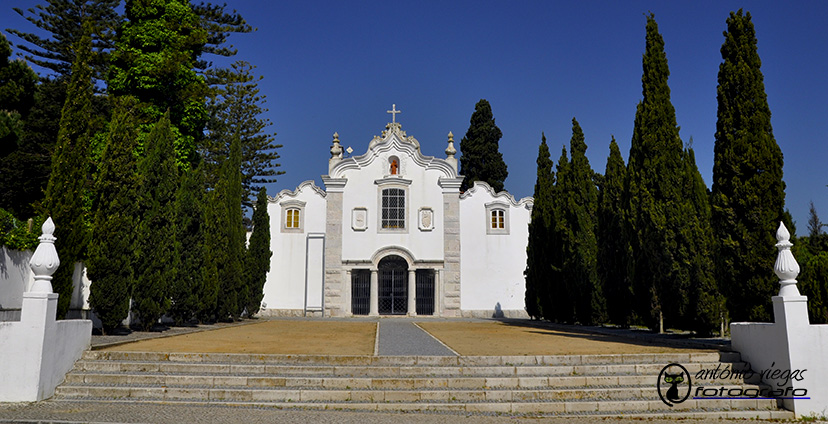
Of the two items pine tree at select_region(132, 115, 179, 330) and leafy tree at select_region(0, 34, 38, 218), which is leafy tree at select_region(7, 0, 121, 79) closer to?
leafy tree at select_region(0, 34, 38, 218)

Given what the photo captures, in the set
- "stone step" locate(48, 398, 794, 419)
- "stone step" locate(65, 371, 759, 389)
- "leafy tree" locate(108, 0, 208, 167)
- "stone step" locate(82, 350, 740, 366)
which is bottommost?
"stone step" locate(48, 398, 794, 419)

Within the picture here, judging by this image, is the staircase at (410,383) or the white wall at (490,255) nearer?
A: the staircase at (410,383)

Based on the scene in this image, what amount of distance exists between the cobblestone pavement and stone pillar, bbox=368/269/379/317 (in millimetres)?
19268

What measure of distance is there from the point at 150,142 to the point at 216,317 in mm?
7250

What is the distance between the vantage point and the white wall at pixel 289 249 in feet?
85.0

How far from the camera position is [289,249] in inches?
1030

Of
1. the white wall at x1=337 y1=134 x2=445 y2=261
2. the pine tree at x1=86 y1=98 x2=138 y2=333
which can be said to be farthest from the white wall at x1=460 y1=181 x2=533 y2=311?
the pine tree at x1=86 y1=98 x2=138 y2=333

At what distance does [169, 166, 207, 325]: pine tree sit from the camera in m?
14.8

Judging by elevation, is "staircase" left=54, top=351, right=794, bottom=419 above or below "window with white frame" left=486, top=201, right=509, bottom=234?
below

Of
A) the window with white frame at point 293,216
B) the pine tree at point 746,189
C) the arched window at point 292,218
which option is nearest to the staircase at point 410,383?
the pine tree at point 746,189

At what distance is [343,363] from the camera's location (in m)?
7.53

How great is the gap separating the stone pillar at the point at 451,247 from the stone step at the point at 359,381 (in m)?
18.8

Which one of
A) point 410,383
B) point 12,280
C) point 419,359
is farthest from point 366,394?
point 12,280

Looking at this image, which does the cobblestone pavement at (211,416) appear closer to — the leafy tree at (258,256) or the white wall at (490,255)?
the leafy tree at (258,256)
